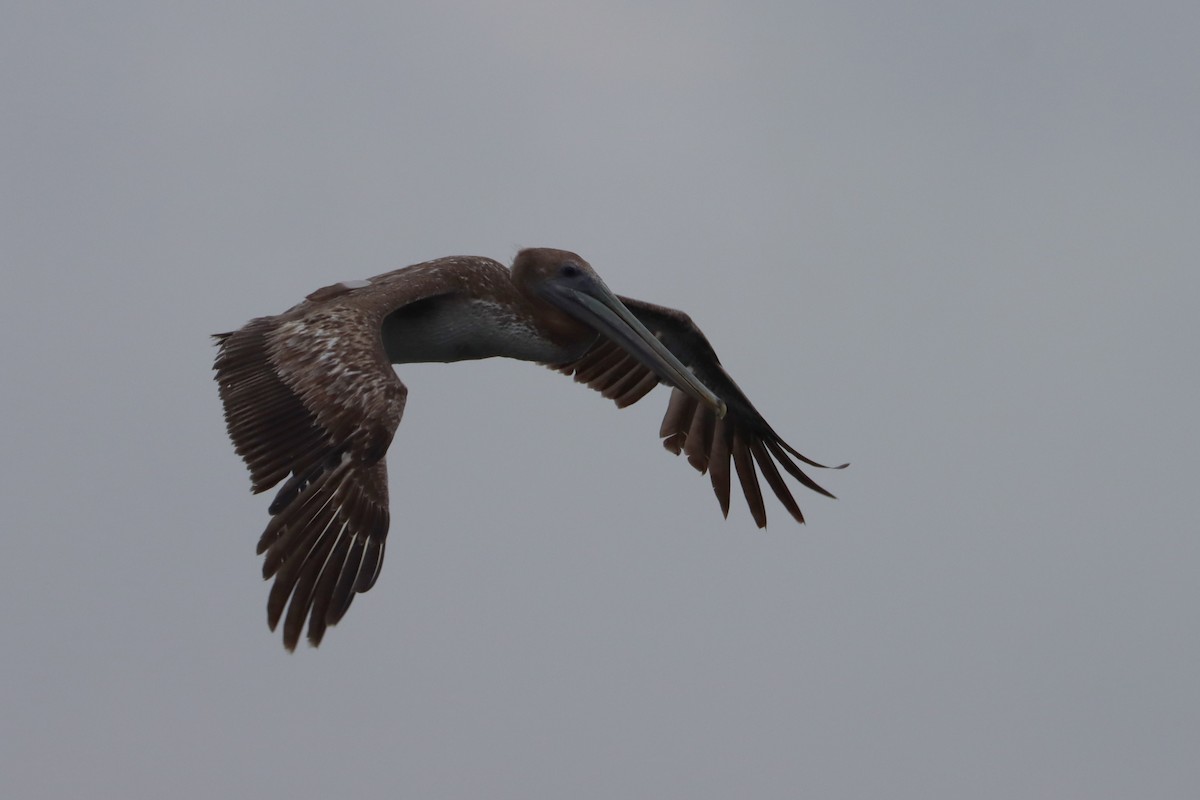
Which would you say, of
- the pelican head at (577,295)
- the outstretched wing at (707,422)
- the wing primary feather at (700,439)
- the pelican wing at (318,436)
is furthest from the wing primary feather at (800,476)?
the pelican wing at (318,436)

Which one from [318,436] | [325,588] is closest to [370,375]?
[318,436]

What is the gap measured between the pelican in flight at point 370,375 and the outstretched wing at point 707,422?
21 millimetres

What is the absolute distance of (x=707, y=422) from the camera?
63.6 ft

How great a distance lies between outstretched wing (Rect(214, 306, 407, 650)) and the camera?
1145cm

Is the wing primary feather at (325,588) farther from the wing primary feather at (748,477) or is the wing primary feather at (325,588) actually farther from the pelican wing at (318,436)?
the wing primary feather at (748,477)

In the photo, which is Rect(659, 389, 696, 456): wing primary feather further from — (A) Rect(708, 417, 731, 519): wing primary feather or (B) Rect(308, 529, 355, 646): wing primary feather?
(B) Rect(308, 529, 355, 646): wing primary feather

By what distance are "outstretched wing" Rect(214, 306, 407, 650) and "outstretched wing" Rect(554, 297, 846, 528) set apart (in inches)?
215

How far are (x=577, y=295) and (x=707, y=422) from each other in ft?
13.3

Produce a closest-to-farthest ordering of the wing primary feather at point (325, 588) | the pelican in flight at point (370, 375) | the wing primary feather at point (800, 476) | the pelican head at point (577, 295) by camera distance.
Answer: the wing primary feather at point (325, 588), the pelican in flight at point (370, 375), the pelican head at point (577, 295), the wing primary feather at point (800, 476)

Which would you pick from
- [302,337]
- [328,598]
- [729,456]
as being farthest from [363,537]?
[729,456]

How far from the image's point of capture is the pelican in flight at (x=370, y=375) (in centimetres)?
1162

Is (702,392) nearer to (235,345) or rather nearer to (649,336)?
(649,336)

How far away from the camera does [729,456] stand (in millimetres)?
19156

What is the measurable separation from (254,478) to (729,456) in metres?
8.00
